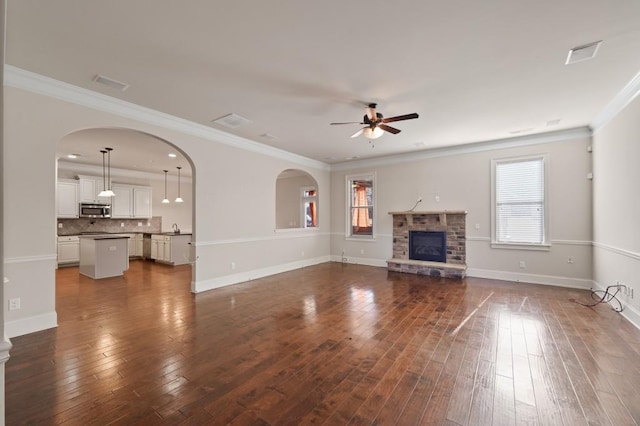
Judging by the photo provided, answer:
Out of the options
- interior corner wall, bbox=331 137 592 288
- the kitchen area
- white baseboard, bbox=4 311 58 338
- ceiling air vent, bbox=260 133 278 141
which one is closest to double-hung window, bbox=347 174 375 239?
interior corner wall, bbox=331 137 592 288

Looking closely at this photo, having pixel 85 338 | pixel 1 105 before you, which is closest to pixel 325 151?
pixel 85 338

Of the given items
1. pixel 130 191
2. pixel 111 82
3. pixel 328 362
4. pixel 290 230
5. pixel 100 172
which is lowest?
pixel 328 362

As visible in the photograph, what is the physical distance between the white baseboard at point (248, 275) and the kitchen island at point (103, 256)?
2926 mm

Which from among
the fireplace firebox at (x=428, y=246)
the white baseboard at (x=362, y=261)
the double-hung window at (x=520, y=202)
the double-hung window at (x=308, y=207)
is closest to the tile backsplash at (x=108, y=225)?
the double-hung window at (x=308, y=207)

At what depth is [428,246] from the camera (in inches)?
266

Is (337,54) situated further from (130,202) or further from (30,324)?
(130,202)

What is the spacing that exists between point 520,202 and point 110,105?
7.36 meters

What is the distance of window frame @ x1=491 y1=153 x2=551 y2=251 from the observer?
553cm

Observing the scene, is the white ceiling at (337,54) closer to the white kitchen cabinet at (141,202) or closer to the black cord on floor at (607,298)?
the black cord on floor at (607,298)

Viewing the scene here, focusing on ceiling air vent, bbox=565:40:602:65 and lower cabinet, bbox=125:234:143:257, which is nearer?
ceiling air vent, bbox=565:40:602:65

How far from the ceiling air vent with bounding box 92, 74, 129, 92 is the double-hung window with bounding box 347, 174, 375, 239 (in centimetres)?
571

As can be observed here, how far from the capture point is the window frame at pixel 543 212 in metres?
5.53

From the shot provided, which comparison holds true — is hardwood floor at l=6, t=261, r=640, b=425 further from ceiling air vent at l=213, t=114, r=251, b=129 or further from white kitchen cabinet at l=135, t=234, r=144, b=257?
white kitchen cabinet at l=135, t=234, r=144, b=257

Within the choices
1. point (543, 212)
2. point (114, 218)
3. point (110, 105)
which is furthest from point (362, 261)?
point (114, 218)
